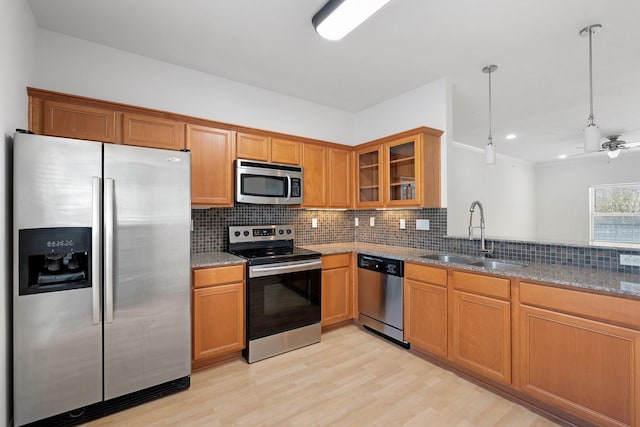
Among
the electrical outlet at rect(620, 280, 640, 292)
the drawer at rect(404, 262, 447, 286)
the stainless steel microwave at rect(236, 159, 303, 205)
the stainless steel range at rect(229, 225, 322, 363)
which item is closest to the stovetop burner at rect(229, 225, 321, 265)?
the stainless steel range at rect(229, 225, 322, 363)

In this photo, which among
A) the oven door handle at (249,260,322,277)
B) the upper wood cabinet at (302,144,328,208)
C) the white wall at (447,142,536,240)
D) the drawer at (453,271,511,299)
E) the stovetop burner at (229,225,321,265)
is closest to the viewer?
the drawer at (453,271,511,299)

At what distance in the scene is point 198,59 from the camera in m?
2.64

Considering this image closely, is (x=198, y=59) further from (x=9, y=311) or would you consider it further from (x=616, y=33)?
(x=616, y=33)

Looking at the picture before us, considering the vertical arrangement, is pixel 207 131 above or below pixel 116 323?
above

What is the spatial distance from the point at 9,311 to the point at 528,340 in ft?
10.4

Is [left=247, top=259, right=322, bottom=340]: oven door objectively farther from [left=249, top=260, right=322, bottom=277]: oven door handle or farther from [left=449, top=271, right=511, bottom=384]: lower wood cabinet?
[left=449, top=271, right=511, bottom=384]: lower wood cabinet

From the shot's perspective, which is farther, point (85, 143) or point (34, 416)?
point (85, 143)

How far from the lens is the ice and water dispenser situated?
1.59 metres

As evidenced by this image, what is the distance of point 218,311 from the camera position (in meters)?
2.38

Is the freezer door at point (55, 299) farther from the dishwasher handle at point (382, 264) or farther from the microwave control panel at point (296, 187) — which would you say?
the dishwasher handle at point (382, 264)

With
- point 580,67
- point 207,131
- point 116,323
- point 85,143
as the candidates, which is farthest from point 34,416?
point 580,67

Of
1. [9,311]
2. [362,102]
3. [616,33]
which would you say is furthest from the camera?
[362,102]

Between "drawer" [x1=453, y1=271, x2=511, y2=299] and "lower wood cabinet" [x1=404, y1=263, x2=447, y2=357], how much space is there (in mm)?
126

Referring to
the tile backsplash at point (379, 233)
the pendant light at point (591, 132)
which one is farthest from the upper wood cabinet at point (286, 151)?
the pendant light at point (591, 132)
